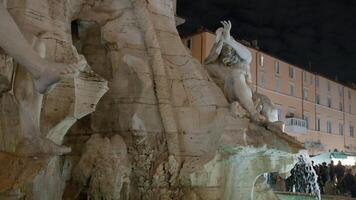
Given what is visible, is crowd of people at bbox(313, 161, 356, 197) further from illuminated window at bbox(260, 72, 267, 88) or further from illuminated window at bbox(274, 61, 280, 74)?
illuminated window at bbox(274, 61, 280, 74)

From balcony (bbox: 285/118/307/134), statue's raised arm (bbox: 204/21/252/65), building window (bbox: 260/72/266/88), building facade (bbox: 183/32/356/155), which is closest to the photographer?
statue's raised arm (bbox: 204/21/252/65)

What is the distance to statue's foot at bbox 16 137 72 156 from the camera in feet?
13.8

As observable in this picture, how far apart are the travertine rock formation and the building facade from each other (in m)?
17.5

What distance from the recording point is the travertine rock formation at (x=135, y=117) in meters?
5.79

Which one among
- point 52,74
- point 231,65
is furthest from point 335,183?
point 52,74

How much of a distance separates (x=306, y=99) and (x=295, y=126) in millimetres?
3763

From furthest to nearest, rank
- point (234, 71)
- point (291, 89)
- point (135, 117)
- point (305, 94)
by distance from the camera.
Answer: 1. point (305, 94)
2. point (291, 89)
3. point (234, 71)
4. point (135, 117)

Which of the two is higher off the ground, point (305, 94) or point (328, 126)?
point (305, 94)

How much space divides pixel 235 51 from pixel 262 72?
21.4 meters

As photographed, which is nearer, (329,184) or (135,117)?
(135,117)

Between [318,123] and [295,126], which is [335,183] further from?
[318,123]

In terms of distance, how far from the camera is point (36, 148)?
427cm

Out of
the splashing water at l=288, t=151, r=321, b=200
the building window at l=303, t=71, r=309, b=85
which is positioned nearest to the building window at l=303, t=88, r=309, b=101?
the building window at l=303, t=71, r=309, b=85

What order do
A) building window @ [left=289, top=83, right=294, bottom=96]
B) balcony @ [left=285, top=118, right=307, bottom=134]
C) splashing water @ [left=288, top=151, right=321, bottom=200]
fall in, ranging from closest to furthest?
splashing water @ [left=288, top=151, right=321, bottom=200] → balcony @ [left=285, top=118, right=307, bottom=134] → building window @ [left=289, top=83, right=294, bottom=96]
